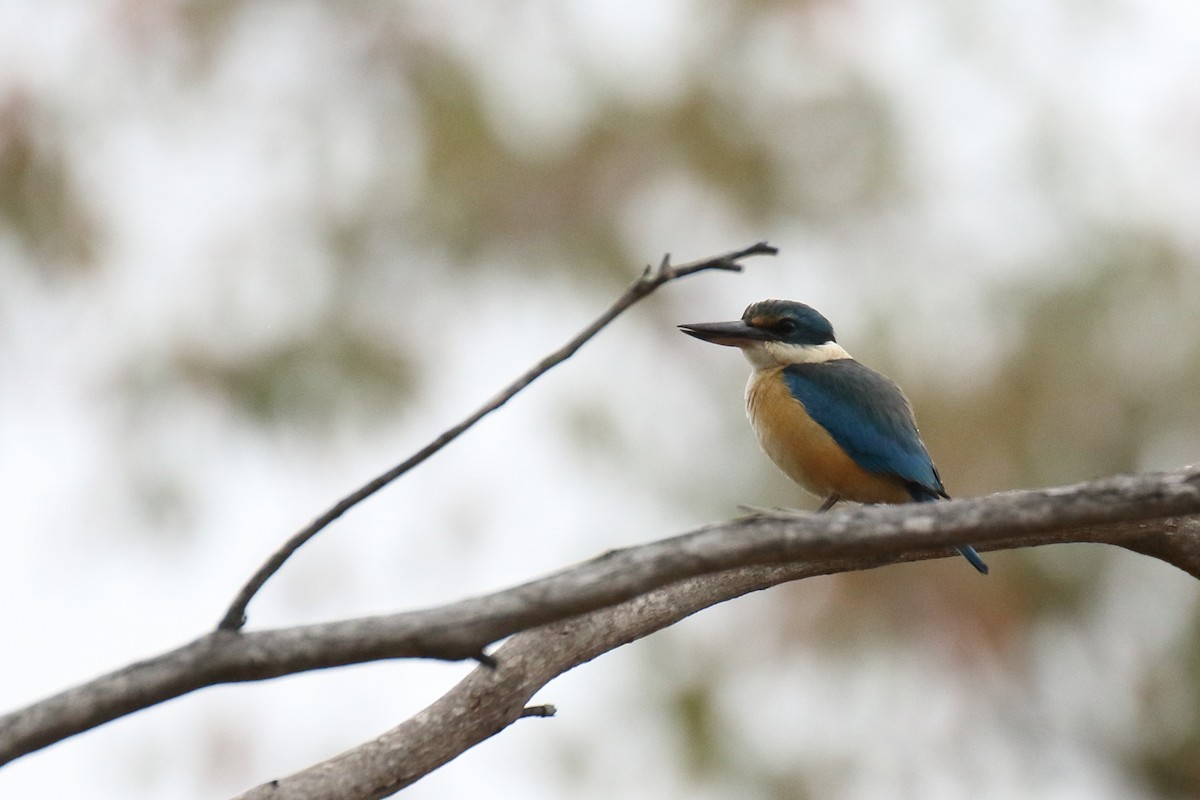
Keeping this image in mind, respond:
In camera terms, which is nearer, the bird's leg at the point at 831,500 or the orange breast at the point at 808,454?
the orange breast at the point at 808,454

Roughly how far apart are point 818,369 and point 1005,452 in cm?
260

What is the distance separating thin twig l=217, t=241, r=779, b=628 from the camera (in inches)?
82.0

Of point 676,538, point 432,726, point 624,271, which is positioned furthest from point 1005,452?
point 676,538

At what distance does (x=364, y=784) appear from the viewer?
111 inches

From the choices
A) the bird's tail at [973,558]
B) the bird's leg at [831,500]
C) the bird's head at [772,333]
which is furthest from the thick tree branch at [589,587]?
the bird's head at [772,333]

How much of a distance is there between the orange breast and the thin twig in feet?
6.35

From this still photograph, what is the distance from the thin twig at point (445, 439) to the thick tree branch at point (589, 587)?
64mm

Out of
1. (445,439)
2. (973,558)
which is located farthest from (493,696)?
(973,558)

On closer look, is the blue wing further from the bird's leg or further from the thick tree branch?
the thick tree branch

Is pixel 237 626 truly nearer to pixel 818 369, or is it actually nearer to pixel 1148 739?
pixel 818 369

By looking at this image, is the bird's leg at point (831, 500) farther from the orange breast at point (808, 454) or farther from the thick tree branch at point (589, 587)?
the thick tree branch at point (589, 587)

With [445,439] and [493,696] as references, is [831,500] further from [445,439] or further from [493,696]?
[445,439]

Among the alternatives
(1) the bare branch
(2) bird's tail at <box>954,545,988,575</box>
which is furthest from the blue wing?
(1) the bare branch

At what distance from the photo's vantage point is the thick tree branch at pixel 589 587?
203 centimetres
